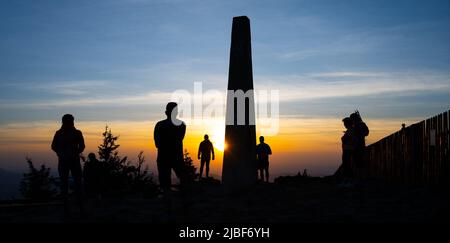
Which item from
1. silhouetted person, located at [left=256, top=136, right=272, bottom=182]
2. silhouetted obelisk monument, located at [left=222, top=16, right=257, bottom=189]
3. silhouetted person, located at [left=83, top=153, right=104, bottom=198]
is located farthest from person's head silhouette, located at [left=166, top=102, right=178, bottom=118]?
silhouetted person, located at [left=256, top=136, right=272, bottom=182]

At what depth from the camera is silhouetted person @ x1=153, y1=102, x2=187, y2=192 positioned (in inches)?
340

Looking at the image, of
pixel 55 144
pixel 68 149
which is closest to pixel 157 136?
pixel 68 149

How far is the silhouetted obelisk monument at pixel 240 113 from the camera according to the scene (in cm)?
1381

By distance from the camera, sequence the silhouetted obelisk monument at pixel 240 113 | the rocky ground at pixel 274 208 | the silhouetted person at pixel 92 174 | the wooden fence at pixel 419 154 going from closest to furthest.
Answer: the rocky ground at pixel 274 208
the wooden fence at pixel 419 154
the silhouetted obelisk monument at pixel 240 113
the silhouetted person at pixel 92 174

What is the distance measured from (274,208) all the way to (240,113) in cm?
436

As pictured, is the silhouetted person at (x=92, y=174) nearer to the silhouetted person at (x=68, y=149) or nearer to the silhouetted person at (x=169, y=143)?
the silhouetted person at (x=68, y=149)

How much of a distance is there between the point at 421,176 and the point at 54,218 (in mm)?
8420

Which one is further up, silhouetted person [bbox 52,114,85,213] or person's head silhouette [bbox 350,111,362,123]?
person's head silhouette [bbox 350,111,362,123]

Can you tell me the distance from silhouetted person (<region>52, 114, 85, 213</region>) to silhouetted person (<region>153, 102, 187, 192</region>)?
1.52 metres

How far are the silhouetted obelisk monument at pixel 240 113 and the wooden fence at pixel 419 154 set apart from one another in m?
4.18

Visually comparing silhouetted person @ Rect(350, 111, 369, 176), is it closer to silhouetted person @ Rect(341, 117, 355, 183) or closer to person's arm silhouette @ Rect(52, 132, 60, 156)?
silhouetted person @ Rect(341, 117, 355, 183)

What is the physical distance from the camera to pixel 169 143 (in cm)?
866

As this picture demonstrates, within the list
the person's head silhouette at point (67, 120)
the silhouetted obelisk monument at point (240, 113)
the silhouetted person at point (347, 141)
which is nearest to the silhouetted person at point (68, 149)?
the person's head silhouette at point (67, 120)
